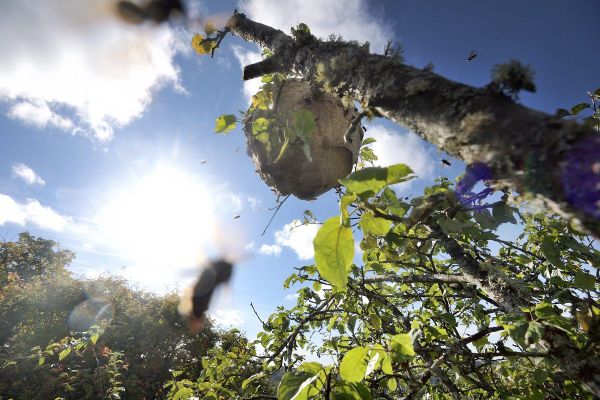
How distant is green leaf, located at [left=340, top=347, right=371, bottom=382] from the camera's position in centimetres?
116

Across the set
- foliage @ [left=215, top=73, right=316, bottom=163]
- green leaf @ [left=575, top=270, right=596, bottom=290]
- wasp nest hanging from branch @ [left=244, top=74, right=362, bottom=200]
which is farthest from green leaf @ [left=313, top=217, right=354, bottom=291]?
green leaf @ [left=575, top=270, right=596, bottom=290]

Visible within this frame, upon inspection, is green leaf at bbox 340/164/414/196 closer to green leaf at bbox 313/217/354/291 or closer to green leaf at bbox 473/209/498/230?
green leaf at bbox 313/217/354/291

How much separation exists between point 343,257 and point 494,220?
1.08m

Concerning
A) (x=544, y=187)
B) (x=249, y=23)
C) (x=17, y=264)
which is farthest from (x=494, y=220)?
(x=17, y=264)

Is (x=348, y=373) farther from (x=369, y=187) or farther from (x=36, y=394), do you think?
(x=36, y=394)

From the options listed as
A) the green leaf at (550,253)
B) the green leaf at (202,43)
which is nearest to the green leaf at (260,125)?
the green leaf at (202,43)

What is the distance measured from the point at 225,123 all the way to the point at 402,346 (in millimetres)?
1546

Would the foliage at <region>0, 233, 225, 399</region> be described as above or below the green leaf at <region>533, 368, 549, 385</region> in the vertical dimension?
above

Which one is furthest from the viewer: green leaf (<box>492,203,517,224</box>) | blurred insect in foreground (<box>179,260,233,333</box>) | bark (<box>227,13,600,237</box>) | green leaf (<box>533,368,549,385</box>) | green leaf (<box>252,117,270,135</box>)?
blurred insect in foreground (<box>179,260,233,333</box>)

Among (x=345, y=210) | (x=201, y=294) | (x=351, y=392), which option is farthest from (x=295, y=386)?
(x=201, y=294)

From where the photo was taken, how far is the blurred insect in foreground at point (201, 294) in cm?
2642

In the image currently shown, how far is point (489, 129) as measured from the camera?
2.06ft

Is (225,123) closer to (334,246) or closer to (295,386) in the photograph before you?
(334,246)

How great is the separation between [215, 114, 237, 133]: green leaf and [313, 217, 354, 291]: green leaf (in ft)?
4.07
